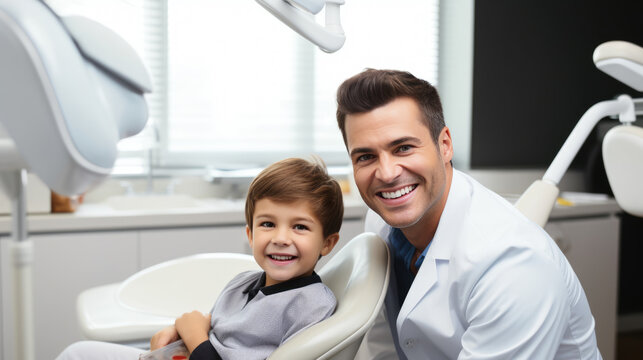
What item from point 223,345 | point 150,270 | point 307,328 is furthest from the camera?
point 150,270

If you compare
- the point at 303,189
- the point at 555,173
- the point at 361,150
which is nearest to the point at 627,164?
the point at 555,173

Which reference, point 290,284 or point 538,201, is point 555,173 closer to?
point 538,201

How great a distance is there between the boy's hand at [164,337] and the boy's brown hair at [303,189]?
0.31m

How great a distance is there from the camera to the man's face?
1.18 m

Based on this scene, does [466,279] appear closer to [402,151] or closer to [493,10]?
[402,151]

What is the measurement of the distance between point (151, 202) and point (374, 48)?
5.32 ft

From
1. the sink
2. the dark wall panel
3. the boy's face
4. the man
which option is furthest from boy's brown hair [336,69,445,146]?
the dark wall panel

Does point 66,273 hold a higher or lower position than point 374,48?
lower

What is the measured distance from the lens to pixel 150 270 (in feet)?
5.20

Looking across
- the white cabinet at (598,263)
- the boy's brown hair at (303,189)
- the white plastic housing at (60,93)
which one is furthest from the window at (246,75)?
the white plastic housing at (60,93)

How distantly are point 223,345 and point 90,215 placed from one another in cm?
126

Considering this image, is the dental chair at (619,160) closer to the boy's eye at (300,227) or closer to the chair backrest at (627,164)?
the chair backrest at (627,164)

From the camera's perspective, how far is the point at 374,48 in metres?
3.41

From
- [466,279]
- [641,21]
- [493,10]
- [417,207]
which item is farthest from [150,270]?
[641,21]
